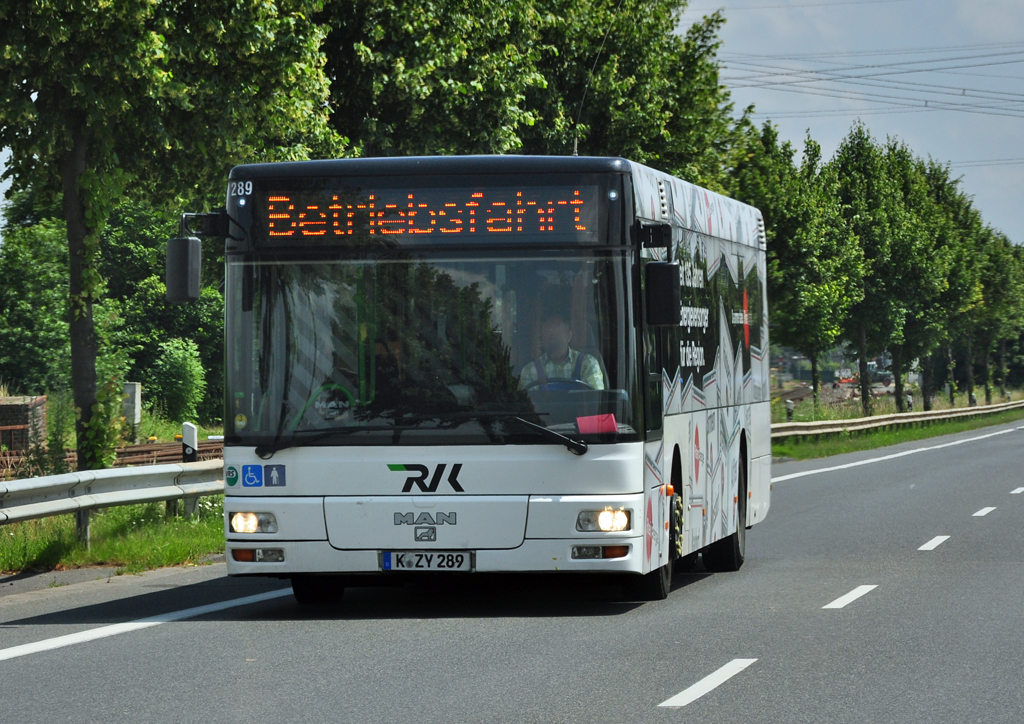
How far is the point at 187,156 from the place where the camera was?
62.3 feet

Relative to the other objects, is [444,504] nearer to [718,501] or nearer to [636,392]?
[636,392]

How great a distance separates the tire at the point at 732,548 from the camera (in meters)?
13.2

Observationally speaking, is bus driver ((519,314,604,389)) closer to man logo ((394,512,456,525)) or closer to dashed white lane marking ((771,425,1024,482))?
man logo ((394,512,456,525))

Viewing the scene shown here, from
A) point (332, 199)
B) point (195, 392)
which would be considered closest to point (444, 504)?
point (332, 199)

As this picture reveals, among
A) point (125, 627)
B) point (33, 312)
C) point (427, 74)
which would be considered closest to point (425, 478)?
point (125, 627)

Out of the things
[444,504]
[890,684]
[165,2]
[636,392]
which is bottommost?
[890,684]

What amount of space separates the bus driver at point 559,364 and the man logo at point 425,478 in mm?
645

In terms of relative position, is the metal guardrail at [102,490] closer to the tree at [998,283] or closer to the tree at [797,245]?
the tree at [797,245]

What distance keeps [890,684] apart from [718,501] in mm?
4825

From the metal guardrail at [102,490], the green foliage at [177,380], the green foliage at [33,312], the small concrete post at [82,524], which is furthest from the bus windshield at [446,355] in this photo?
the green foliage at [177,380]

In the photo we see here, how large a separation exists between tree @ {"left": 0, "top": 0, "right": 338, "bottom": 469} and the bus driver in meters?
7.76

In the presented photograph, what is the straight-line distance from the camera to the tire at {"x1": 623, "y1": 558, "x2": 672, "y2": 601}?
35.1 ft

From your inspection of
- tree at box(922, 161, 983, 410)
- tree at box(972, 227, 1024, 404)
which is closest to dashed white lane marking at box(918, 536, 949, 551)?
tree at box(922, 161, 983, 410)

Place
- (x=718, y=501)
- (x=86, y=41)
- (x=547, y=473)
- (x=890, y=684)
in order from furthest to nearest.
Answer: (x=86, y=41) → (x=718, y=501) → (x=547, y=473) → (x=890, y=684)
